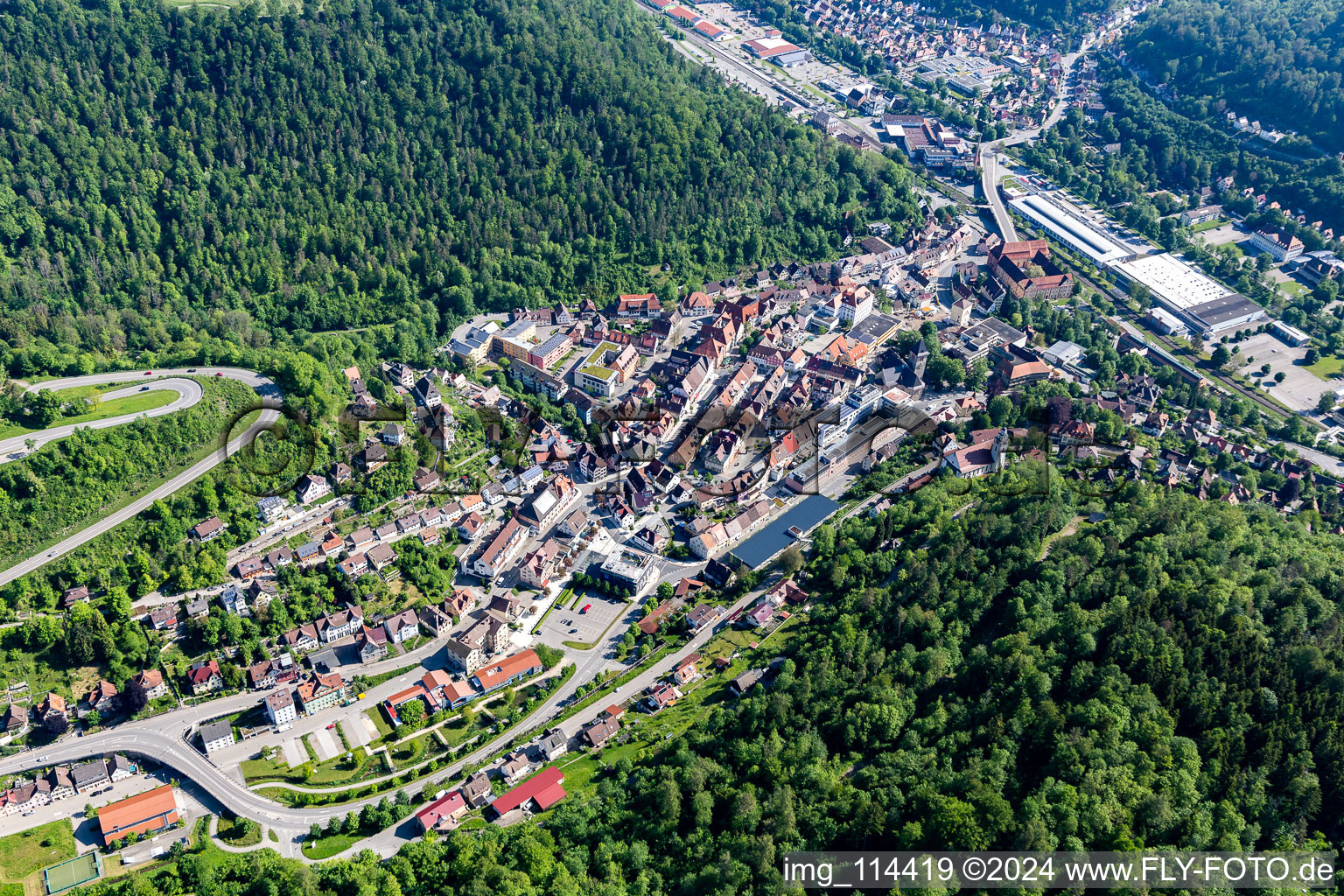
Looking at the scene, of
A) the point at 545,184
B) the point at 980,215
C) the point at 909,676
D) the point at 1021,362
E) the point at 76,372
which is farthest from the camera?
the point at 980,215

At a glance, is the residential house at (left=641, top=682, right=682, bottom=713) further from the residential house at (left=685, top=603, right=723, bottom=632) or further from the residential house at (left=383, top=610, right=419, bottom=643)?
the residential house at (left=383, top=610, right=419, bottom=643)

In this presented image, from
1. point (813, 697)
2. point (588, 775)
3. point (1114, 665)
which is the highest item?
point (1114, 665)

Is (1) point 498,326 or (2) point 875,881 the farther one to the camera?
(1) point 498,326

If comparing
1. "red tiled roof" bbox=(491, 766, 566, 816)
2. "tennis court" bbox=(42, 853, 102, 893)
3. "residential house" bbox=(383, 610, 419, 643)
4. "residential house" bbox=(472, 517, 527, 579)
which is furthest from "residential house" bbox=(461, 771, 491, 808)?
"tennis court" bbox=(42, 853, 102, 893)

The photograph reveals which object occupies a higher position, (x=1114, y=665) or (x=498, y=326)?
(x=1114, y=665)

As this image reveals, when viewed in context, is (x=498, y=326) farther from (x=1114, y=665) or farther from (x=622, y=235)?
(x=1114, y=665)

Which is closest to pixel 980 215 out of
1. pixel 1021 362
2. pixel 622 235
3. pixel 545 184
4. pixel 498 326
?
pixel 1021 362

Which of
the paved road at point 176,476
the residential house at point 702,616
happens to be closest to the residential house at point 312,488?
the paved road at point 176,476
